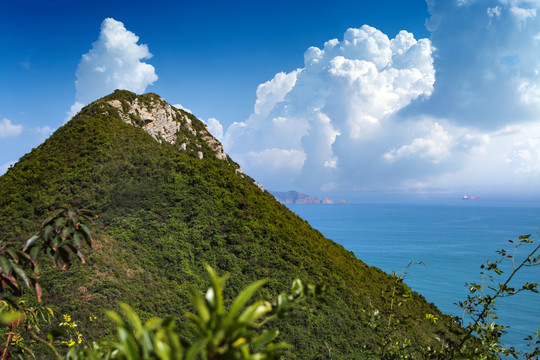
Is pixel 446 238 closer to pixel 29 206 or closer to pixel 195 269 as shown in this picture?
pixel 195 269

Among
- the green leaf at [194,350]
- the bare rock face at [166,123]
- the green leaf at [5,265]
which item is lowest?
the green leaf at [5,265]

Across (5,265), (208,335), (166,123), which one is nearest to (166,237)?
(166,123)

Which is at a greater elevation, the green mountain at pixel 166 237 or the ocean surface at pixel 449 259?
the ocean surface at pixel 449 259

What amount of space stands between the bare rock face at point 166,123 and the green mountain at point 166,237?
1.14 metres

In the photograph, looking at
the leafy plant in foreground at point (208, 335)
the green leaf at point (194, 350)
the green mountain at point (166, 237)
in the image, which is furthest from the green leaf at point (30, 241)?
the green mountain at point (166, 237)

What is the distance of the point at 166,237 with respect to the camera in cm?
2039

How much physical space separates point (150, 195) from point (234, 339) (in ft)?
77.6

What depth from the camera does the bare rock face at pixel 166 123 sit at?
31.3 meters

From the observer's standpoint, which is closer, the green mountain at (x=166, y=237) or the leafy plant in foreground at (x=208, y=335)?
the leafy plant in foreground at (x=208, y=335)

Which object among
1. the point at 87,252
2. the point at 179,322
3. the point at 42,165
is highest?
the point at 42,165

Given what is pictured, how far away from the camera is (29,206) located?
20.1 m

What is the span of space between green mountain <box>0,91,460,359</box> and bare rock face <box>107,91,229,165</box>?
1139 millimetres

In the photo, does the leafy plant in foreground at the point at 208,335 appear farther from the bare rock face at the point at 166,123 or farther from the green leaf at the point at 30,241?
the bare rock face at the point at 166,123

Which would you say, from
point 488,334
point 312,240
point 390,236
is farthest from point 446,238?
point 488,334
